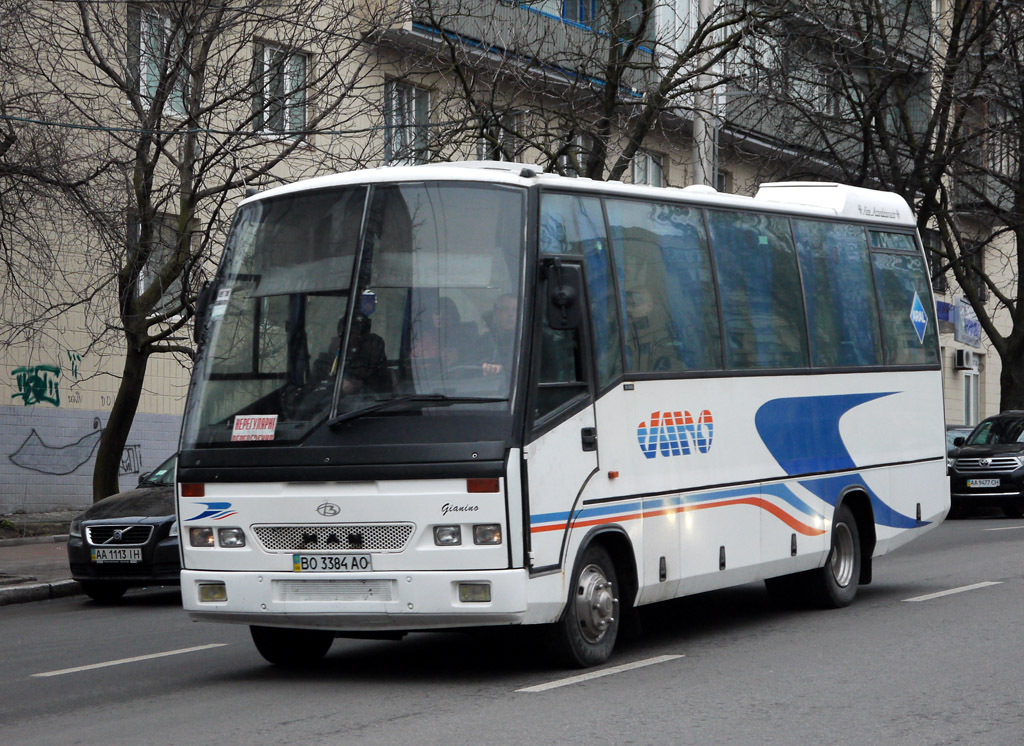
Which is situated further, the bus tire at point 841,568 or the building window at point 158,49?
the building window at point 158,49

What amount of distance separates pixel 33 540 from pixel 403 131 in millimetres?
7520

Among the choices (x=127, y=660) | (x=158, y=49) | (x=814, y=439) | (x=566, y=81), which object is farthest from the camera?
(x=566, y=81)

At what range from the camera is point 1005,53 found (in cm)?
2738

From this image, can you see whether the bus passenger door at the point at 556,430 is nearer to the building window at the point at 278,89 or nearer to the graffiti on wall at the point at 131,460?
the building window at the point at 278,89

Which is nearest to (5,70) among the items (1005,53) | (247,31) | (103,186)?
(103,186)

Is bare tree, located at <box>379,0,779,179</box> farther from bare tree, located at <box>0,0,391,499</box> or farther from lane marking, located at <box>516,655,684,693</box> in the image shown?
lane marking, located at <box>516,655,684,693</box>

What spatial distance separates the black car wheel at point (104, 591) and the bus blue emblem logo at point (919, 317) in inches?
306

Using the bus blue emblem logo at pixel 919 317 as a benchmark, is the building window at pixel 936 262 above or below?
above

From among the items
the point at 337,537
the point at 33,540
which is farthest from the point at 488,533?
the point at 33,540

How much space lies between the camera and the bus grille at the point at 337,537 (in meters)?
8.56

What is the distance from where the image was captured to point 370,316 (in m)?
8.78

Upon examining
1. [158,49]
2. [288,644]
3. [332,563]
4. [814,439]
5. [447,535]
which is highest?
[158,49]

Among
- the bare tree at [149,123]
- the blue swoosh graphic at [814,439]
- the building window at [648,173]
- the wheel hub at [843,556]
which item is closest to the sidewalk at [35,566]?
the bare tree at [149,123]

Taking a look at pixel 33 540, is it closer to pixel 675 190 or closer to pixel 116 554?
pixel 116 554
